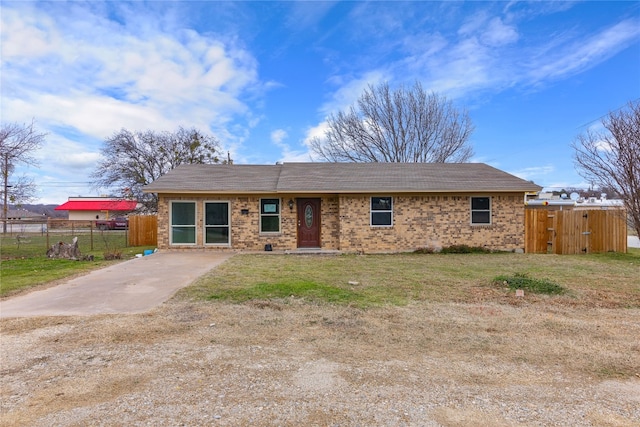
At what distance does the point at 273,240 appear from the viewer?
46.6 feet

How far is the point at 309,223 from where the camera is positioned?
14.5 meters

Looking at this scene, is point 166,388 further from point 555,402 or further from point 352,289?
point 352,289

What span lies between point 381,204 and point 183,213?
7657 mm

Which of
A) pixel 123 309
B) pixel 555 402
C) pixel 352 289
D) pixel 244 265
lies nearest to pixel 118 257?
pixel 244 265

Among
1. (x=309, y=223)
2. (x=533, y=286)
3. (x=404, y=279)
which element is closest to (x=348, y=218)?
(x=309, y=223)

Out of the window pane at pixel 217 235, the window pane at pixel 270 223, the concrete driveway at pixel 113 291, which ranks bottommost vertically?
the concrete driveway at pixel 113 291

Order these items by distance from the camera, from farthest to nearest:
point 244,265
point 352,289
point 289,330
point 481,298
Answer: point 244,265
point 352,289
point 481,298
point 289,330

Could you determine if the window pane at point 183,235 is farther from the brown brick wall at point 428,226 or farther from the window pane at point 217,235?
the brown brick wall at point 428,226

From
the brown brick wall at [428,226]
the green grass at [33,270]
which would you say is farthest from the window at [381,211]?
the green grass at [33,270]

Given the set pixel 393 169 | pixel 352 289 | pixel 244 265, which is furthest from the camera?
pixel 393 169

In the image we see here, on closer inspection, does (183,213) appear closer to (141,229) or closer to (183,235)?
(183,235)

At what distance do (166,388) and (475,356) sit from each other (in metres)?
3.13

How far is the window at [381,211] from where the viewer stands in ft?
46.8

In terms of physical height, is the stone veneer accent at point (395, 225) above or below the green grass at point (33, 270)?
above
